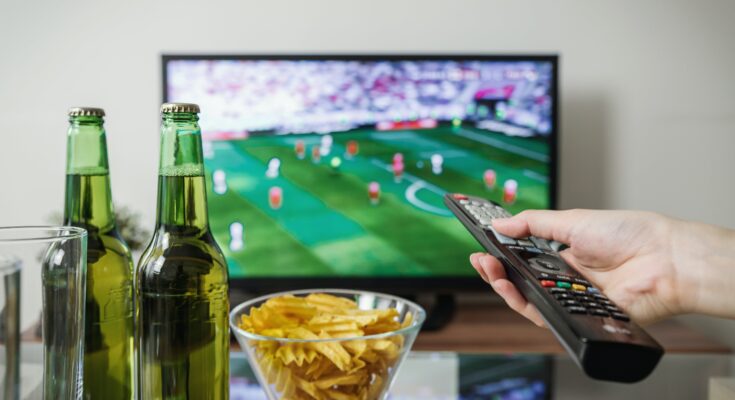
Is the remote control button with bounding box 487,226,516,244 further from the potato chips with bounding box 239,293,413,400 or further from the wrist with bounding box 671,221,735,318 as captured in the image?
the wrist with bounding box 671,221,735,318

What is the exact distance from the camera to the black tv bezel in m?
2.06

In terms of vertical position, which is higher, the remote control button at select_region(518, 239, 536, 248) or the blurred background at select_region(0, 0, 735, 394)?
the blurred background at select_region(0, 0, 735, 394)

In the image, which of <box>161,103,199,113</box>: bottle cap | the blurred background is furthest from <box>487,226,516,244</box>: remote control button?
the blurred background

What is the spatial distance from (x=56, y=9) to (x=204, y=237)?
195 centimetres

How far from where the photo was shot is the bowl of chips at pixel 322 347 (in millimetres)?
661

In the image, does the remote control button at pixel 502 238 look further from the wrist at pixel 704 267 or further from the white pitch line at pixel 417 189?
the white pitch line at pixel 417 189

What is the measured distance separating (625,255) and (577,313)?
50 centimetres

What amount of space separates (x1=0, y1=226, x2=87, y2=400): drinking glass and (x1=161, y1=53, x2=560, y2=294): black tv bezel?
61.4 inches

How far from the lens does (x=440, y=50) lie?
228 centimetres

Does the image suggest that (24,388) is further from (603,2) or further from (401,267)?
(603,2)

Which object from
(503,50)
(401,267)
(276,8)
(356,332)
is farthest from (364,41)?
(356,332)

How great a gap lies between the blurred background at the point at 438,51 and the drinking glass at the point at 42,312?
1799 mm

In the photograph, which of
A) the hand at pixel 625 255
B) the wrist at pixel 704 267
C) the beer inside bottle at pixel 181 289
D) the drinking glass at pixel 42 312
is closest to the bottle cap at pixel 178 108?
the beer inside bottle at pixel 181 289

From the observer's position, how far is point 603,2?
2271 millimetres
